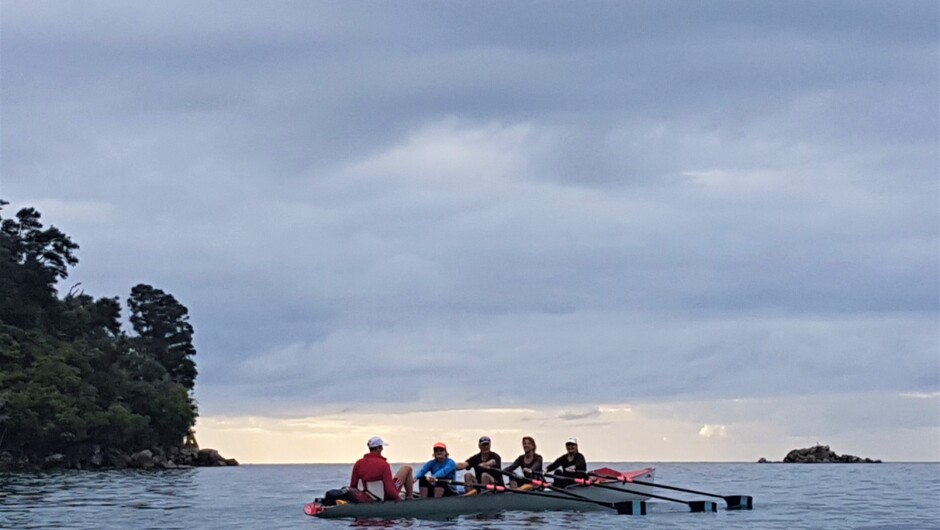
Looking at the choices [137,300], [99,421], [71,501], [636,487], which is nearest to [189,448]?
[137,300]

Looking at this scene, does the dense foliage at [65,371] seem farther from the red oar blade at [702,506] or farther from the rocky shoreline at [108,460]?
the red oar blade at [702,506]

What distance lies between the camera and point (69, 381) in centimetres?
12044

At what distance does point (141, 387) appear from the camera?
138000mm

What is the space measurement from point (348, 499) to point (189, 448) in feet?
408

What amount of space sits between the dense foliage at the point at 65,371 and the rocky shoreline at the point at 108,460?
2.58ft

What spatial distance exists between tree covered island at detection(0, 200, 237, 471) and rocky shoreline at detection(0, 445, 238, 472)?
0.42ft

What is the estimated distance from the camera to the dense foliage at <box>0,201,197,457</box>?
116 m

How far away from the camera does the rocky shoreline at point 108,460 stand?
11538 cm

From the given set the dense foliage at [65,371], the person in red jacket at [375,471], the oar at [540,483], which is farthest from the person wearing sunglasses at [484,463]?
the dense foliage at [65,371]

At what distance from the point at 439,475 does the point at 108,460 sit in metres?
99.2

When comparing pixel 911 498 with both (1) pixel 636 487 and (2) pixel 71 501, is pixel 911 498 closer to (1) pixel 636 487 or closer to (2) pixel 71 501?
(1) pixel 636 487

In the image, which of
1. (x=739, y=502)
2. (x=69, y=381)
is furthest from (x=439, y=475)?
(x=69, y=381)

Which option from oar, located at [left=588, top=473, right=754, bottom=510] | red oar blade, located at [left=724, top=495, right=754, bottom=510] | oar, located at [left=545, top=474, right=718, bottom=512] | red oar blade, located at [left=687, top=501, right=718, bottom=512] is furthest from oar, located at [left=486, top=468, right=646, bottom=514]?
red oar blade, located at [left=724, top=495, right=754, bottom=510]

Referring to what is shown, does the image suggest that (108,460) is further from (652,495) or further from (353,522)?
(353,522)
